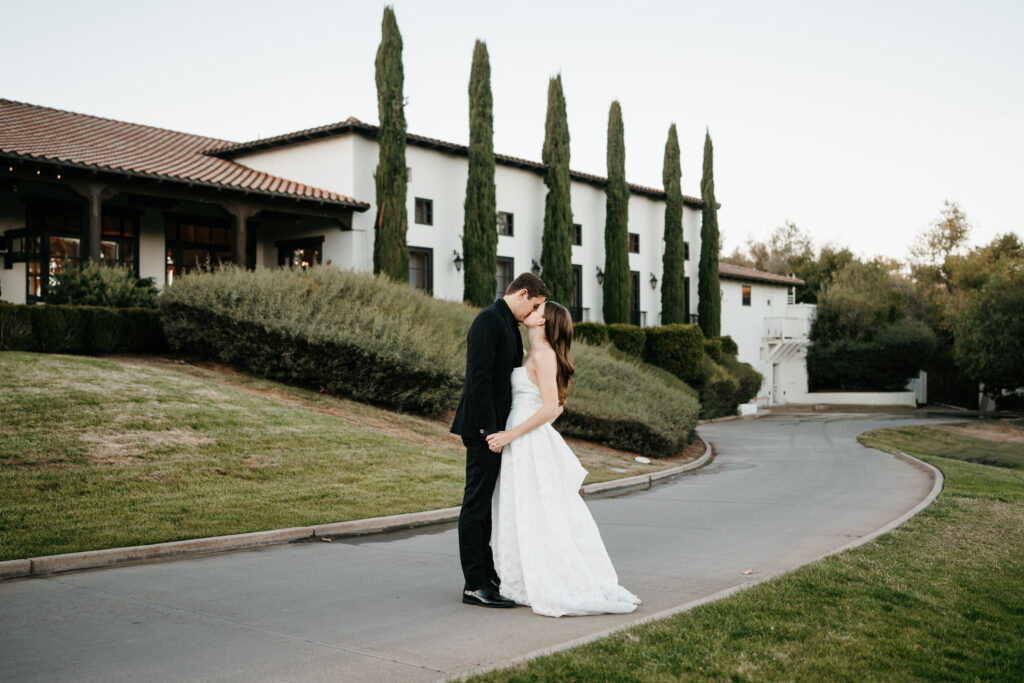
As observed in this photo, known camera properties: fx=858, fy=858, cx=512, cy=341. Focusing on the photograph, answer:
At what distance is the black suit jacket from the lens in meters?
5.84

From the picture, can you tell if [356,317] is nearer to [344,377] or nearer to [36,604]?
[344,377]

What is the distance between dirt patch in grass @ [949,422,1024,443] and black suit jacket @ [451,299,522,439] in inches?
1224

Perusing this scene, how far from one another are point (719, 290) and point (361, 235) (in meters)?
22.8

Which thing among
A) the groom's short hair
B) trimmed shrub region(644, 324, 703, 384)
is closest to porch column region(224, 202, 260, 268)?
trimmed shrub region(644, 324, 703, 384)

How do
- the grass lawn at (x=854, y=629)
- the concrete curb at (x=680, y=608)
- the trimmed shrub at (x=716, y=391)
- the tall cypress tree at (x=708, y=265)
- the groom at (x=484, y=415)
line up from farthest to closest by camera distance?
the tall cypress tree at (x=708, y=265) < the trimmed shrub at (x=716, y=391) < the groom at (x=484, y=415) < the concrete curb at (x=680, y=608) < the grass lawn at (x=854, y=629)

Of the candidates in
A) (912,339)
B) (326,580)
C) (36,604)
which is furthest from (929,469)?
(912,339)

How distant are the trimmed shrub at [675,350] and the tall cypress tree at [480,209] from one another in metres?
9.24

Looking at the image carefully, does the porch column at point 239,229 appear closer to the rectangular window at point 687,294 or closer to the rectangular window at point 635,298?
the rectangular window at point 635,298

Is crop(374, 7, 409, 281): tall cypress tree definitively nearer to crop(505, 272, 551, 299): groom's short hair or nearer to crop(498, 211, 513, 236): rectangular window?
crop(498, 211, 513, 236): rectangular window

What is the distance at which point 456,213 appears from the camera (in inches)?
1238

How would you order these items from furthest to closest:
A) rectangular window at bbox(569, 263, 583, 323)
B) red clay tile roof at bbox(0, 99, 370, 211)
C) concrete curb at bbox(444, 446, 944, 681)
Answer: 1. rectangular window at bbox(569, 263, 583, 323)
2. red clay tile roof at bbox(0, 99, 370, 211)
3. concrete curb at bbox(444, 446, 944, 681)

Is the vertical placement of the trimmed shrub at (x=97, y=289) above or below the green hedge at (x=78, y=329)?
above

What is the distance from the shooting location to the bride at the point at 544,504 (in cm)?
581

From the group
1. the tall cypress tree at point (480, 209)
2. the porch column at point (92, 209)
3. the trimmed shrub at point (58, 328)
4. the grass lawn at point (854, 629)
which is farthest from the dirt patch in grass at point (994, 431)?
the porch column at point (92, 209)
